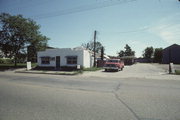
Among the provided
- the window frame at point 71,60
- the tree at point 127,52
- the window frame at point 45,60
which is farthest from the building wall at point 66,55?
the tree at point 127,52

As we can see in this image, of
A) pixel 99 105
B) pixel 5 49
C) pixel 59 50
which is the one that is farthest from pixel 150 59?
pixel 99 105

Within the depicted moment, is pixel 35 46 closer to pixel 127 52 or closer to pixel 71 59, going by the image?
pixel 71 59

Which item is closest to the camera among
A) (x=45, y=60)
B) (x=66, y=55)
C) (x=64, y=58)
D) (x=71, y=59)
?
(x=71, y=59)

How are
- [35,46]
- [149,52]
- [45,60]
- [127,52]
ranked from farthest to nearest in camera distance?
[127,52] < [149,52] < [35,46] < [45,60]

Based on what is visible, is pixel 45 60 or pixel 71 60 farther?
pixel 45 60

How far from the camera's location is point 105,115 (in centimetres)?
403

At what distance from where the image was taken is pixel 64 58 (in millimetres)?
26156

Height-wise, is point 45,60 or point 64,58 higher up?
point 64,58

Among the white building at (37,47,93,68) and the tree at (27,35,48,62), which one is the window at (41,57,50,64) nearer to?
the white building at (37,47,93,68)

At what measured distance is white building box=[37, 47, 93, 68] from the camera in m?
25.2

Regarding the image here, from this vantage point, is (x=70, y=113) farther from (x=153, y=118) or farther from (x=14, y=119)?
(x=153, y=118)

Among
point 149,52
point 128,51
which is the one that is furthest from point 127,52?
point 149,52

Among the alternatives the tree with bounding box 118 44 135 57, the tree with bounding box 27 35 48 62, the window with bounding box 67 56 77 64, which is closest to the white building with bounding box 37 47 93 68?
the window with bounding box 67 56 77 64

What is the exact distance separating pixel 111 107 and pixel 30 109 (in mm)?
2822
